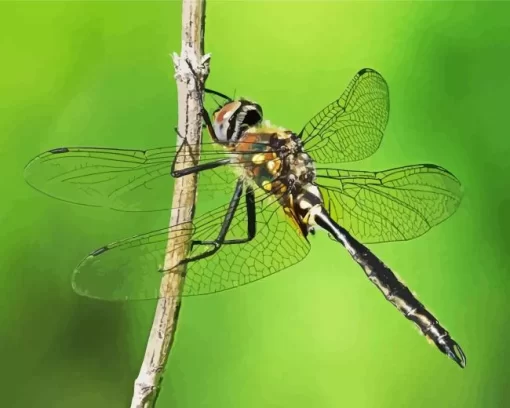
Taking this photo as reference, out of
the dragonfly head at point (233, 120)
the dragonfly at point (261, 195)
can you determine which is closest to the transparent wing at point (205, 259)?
the dragonfly at point (261, 195)

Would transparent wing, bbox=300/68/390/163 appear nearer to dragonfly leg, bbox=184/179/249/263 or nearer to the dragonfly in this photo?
the dragonfly

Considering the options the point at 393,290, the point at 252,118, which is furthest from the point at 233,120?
the point at 393,290

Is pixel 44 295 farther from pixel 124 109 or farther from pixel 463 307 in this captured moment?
pixel 463 307

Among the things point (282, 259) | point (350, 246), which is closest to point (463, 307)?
point (350, 246)

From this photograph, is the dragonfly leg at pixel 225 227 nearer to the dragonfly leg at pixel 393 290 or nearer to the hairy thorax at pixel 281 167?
the hairy thorax at pixel 281 167

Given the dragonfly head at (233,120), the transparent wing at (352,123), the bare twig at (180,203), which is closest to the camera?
the bare twig at (180,203)

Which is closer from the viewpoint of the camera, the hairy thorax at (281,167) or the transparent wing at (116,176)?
the transparent wing at (116,176)
